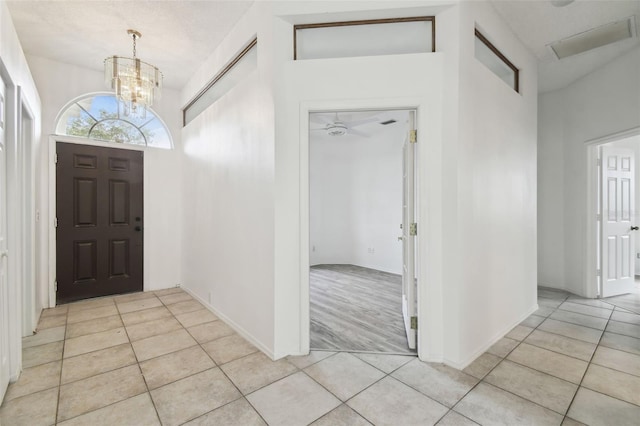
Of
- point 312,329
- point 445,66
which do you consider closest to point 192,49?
point 445,66

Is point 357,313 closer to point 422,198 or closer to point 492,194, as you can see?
point 422,198

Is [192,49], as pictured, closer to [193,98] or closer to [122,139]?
[193,98]

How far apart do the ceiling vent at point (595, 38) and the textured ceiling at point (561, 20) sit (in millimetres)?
62

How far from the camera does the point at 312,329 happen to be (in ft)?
9.50

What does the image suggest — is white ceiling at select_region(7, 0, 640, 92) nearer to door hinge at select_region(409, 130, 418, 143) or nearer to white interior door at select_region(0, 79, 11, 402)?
white interior door at select_region(0, 79, 11, 402)

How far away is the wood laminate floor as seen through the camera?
2.58m

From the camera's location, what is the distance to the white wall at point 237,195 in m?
2.39

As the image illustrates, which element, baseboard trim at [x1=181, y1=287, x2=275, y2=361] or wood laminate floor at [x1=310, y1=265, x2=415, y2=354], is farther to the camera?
wood laminate floor at [x1=310, y1=265, x2=415, y2=354]

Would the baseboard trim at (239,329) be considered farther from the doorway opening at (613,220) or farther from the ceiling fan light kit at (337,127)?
the doorway opening at (613,220)

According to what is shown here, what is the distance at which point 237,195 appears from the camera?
2826 millimetres

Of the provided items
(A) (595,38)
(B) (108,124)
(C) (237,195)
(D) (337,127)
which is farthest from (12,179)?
(A) (595,38)

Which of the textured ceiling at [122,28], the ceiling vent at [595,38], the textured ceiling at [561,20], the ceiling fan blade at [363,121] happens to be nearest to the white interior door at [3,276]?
the textured ceiling at [122,28]

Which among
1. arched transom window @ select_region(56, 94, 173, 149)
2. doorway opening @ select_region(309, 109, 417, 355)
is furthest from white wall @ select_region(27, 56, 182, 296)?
doorway opening @ select_region(309, 109, 417, 355)

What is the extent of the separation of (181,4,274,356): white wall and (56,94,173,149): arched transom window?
30.2 inches
